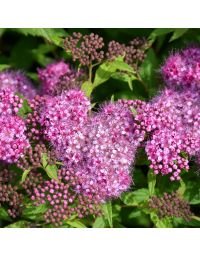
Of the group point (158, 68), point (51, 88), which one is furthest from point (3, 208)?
point (158, 68)

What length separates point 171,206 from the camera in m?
3.09

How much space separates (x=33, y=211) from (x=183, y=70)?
129 cm

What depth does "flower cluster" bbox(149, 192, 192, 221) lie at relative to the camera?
3098 mm

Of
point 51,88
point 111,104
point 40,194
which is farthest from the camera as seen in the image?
point 51,88

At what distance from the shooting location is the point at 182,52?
3641 millimetres

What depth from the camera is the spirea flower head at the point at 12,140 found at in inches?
121

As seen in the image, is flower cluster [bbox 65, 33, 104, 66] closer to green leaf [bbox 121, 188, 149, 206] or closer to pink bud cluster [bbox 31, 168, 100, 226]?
pink bud cluster [bbox 31, 168, 100, 226]

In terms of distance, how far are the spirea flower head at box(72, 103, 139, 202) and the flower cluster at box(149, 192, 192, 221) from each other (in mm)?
199

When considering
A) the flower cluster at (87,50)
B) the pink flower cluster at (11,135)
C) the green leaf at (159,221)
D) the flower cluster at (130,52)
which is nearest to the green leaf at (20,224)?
the pink flower cluster at (11,135)

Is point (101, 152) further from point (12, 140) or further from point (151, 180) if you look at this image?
point (12, 140)

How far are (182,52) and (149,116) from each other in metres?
0.72

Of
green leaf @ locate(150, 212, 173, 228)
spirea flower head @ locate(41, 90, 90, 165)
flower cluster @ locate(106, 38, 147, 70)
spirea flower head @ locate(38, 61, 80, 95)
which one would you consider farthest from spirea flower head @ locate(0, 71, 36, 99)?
green leaf @ locate(150, 212, 173, 228)

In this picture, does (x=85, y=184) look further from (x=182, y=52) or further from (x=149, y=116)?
(x=182, y=52)

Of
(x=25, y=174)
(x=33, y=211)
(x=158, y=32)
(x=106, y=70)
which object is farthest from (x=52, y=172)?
(x=158, y=32)
